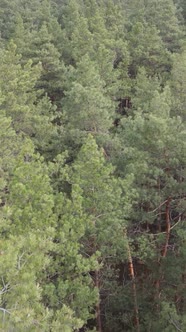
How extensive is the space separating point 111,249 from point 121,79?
14.4 m

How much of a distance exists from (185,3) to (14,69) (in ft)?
75.9

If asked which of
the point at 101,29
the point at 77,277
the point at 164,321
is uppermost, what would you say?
the point at 101,29

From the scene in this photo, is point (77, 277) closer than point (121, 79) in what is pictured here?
Yes

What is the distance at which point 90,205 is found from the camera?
12.3 m

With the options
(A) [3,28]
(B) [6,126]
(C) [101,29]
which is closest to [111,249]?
(B) [6,126]

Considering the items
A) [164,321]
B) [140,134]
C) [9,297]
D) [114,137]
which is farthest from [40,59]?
[9,297]

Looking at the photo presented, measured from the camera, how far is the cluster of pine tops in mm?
8938

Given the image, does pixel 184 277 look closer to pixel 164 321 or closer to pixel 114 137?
pixel 164 321

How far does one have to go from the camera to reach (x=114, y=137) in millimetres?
17625

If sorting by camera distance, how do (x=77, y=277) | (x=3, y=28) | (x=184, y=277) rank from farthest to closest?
(x=3, y=28)
(x=184, y=277)
(x=77, y=277)

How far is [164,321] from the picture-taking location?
12.3m

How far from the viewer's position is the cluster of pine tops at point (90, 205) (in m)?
8.94

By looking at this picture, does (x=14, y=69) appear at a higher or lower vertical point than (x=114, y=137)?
higher

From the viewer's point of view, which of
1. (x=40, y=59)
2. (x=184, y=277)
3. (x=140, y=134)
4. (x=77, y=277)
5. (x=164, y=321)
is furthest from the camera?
(x=40, y=59)
